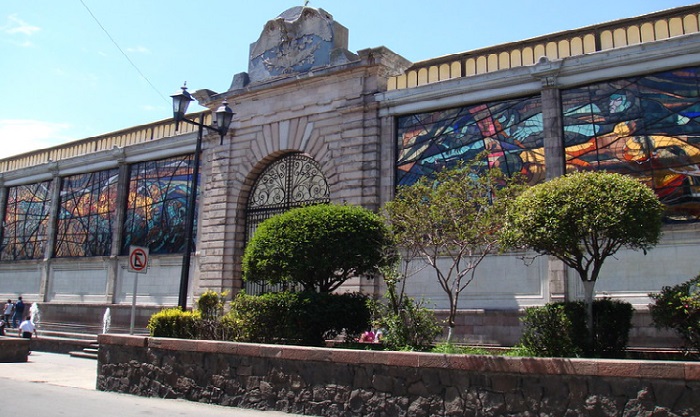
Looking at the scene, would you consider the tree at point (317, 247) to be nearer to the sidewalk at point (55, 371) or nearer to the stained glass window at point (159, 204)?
the sidewalk at point (55, 371)

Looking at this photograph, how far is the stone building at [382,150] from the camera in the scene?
1363 cm

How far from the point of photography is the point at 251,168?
19.9m

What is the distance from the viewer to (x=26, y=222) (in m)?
28.3

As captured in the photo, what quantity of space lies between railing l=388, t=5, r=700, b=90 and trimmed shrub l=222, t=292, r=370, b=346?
26.4 ft

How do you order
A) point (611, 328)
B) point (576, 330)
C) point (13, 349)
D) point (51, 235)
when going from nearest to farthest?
point (576, 330) < point (611, 328) < point (13, 349) < point (51, 235)

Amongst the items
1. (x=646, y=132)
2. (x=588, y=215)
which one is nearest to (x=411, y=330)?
(x=588, y=215)

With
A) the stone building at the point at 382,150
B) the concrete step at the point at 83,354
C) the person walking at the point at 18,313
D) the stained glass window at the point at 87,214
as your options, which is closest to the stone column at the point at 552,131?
the stone building at the point at 382,150

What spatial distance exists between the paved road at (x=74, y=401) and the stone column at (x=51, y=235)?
12003mm

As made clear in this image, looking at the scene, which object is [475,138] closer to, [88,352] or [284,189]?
[284,189]

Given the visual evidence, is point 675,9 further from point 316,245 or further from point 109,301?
point 109,301

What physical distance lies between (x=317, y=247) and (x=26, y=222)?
72.8 ft

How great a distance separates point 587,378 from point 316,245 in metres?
5.48

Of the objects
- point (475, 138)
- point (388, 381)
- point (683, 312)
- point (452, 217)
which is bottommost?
point (388, 381)

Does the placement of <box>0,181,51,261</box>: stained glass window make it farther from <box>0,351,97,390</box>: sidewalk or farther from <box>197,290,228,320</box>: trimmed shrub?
<box>197,290,228,320</box>: trimmed shrub
